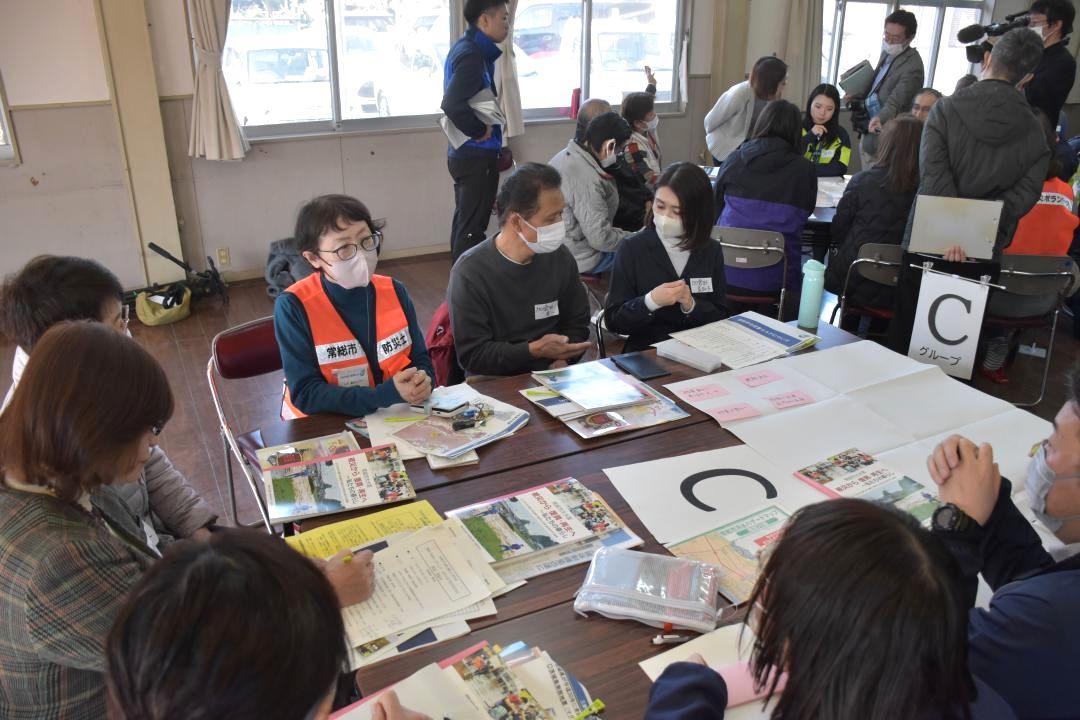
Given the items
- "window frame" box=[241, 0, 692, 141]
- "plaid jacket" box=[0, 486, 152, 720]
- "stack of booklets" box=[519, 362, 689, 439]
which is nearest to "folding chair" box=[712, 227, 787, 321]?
"stack of booklets" box=[519, 362, 689, 439]

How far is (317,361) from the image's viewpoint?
7.10ft

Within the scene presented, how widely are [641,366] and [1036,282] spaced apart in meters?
2.08

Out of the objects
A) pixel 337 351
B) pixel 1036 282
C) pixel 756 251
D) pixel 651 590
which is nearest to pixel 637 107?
pixel 756 251

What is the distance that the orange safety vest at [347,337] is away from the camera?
2.15 meters

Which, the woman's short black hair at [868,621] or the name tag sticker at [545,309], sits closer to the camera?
the woman's short black hair at [868,621]

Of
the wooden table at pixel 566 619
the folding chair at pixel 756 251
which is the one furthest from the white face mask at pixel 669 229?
the wooden table at pixel 566 619

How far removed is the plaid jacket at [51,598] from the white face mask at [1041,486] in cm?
149

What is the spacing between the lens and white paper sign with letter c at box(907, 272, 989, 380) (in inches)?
94.8

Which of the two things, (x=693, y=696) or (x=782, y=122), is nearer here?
(x=693, y=696)

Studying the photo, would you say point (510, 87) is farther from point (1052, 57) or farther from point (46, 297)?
point (46, 297)

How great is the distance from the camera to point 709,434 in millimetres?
1897

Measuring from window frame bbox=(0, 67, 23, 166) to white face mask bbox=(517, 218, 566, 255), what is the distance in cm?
349

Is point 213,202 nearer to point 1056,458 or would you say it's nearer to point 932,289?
point 932,289

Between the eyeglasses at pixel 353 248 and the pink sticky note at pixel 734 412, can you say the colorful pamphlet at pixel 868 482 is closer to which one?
the pink sticky note at pixel 734 412
